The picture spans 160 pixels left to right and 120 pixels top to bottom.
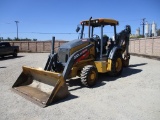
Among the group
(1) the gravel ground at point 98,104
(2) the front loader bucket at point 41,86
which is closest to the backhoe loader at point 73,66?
(2) the front loader bucket at point 41,86

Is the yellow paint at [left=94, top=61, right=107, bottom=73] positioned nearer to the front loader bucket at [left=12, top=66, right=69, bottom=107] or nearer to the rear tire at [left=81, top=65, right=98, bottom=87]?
the rear tire at [left=81, top=65, right=98, bottom=87]

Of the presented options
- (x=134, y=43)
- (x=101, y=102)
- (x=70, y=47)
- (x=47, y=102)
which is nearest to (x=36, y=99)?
(x=47, y=102)

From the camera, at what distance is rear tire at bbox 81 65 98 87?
26.2 ft

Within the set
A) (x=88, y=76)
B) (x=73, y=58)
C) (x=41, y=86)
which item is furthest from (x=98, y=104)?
(x=41, y=86)

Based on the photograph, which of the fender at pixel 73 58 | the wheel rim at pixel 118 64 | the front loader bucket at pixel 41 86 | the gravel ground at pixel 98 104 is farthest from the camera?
the wheel rim at pixel 118 64

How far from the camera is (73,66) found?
8.27 m

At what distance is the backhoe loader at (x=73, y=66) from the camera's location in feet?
22.4

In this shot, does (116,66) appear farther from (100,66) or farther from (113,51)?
(100,66)

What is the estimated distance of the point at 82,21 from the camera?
10.2 m

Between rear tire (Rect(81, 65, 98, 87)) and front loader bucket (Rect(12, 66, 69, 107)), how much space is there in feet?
4.18

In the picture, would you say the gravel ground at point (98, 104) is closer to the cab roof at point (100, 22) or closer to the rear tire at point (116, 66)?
the rear tire at point (116, 66)

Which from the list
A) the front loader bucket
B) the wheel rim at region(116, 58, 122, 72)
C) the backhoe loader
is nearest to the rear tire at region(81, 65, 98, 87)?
the backhoe loader

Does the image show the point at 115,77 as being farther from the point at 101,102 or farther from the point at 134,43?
the point at 134,43

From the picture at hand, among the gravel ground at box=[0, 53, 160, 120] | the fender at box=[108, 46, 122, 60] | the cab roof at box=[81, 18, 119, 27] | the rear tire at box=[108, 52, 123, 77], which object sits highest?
the cab roof at box=[81, 18, 119, 27]
